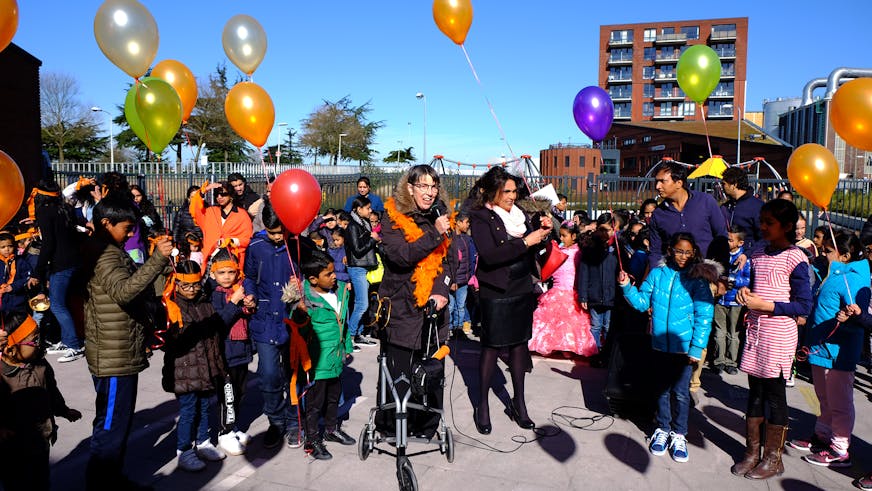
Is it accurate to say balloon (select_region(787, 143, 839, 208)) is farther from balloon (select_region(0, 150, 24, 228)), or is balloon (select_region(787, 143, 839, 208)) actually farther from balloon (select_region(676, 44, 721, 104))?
balloon (select_region(0, 150, 24, 228))

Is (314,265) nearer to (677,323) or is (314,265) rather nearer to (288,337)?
(288,337)

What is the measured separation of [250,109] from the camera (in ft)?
20.0

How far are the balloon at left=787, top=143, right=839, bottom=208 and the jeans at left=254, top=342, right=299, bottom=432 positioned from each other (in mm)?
4341

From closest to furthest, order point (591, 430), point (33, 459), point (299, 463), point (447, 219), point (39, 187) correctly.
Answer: point (33, 459) → point (447, 219) → point (299, 463) → point (591, 430) → point (39, 187)

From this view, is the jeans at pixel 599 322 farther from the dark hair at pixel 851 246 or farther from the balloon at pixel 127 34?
the balloon at pixel 127 34

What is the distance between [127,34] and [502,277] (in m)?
3.78

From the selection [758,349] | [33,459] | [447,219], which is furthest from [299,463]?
[758,349]

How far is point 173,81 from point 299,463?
4436 millimetres

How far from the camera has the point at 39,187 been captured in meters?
7.58

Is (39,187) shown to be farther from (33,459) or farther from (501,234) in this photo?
(501,234)

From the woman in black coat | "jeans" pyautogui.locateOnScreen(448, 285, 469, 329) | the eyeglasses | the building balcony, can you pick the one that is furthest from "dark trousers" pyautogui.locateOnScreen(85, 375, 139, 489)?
the building balcony

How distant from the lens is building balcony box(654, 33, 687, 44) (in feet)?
238

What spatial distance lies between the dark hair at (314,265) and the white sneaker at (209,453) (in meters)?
1.46

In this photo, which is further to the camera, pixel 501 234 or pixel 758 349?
pixel 501 234
